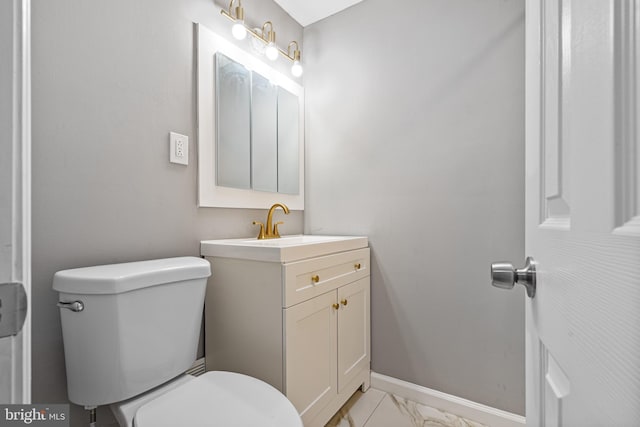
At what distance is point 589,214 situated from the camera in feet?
0.89

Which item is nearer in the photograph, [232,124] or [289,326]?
[289,326]

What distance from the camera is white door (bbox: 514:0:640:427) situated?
0.68ft

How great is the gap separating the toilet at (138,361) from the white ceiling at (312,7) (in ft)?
5.65

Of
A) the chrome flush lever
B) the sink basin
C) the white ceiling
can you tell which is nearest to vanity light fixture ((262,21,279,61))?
the white ceiling

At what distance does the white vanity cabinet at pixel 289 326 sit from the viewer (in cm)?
112

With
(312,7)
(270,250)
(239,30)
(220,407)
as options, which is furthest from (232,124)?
(220,407)

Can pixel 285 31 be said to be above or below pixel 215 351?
above

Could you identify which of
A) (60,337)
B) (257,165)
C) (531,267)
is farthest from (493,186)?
(60,337)

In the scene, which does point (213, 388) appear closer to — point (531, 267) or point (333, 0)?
point (531, 267)

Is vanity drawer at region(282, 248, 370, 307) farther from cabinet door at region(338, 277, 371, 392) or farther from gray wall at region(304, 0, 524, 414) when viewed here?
gray wall at region(304, 0, 524, 414)

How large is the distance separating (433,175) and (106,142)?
145 centimetres

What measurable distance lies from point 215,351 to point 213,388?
1.18 ft

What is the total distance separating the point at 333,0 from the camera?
181 centimetres

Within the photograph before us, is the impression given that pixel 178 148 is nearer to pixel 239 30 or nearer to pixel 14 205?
pixel 239 30
